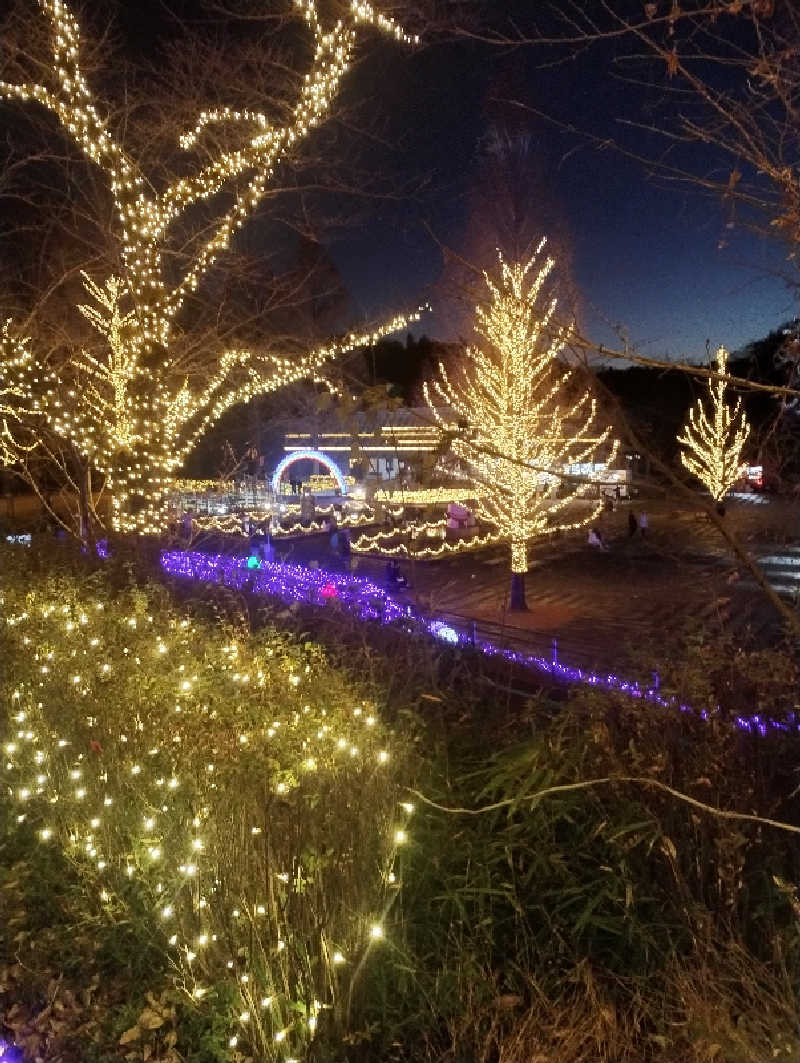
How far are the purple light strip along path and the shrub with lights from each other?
1.77 meters

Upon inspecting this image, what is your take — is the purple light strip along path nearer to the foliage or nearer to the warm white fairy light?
the foliage

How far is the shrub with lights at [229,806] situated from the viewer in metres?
2.67

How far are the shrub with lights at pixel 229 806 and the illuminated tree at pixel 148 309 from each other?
6.81 metres

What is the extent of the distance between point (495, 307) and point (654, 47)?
892mm

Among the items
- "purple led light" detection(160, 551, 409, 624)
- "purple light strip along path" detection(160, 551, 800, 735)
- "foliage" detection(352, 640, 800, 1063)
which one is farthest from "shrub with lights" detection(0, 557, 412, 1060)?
"purple led light" detection(160, 551, 409, 624)

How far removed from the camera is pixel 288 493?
1231 inches

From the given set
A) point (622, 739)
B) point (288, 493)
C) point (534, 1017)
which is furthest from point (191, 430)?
point (534, 1017)

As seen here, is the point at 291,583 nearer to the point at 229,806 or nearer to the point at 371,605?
the point at 371,605

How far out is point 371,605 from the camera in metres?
9.36

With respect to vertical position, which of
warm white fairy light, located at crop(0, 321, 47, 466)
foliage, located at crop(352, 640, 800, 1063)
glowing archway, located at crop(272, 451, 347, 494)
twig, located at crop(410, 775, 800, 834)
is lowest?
foliage, located at crop(352, 640, 800, 1063)

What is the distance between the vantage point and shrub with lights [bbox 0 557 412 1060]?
2.67 m

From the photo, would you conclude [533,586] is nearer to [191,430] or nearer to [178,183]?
[191,430]

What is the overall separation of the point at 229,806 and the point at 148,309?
9.74 m

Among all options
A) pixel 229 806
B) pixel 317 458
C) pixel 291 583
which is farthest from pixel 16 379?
pixel 317 458
